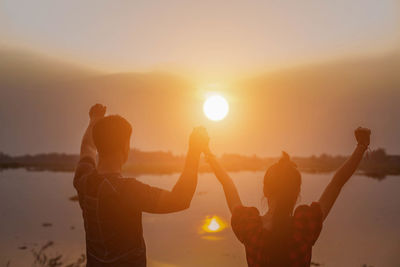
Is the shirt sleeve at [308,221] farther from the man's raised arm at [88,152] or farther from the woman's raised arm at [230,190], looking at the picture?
the man's raised arm at [88,152]

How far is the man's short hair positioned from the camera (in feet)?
9.81

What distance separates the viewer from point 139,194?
9.30ft

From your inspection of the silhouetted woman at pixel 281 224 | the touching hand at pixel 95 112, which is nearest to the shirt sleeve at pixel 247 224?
the silhouetted woman at pixel 281 224

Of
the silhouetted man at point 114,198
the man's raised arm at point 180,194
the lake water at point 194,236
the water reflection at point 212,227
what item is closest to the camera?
the man's raised arm at point 180,194

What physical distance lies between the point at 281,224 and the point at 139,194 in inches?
50.7

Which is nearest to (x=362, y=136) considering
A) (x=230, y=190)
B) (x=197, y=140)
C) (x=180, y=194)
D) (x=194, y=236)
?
(x=230, y=190)

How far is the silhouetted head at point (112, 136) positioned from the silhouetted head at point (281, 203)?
132 centimetres

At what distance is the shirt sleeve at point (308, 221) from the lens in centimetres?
321

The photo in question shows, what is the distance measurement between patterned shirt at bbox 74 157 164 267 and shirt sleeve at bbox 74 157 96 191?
0.04m

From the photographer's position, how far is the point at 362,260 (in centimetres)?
2288

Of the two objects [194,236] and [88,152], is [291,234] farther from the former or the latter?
[194,236]

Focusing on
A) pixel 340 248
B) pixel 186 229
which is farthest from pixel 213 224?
pixel 340 248

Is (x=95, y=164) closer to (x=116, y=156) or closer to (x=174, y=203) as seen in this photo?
(x=116, y=156)

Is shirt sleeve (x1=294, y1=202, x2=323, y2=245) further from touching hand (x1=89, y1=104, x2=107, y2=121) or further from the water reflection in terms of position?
the water reflection
